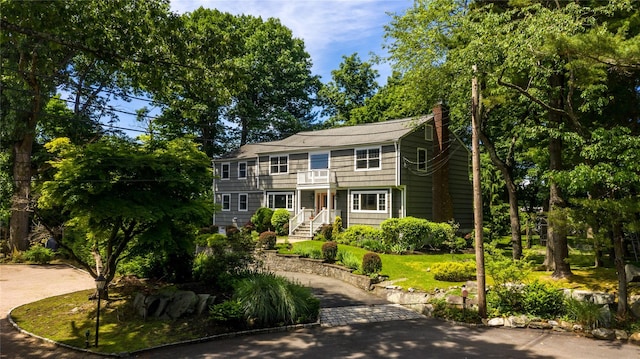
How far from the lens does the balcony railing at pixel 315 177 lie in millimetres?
Answer: 27531

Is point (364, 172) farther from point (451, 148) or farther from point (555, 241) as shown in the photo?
point (555, 241)

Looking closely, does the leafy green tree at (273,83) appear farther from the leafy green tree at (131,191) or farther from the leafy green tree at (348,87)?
the leafy green tree at (131,191)

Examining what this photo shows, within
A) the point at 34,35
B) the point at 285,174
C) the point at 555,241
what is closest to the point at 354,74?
the point at 285,174

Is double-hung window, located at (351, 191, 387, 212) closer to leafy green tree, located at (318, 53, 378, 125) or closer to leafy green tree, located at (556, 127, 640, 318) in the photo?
leafy green tree, located at (556, 127, 640, 318)

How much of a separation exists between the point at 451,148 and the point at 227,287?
20.8 meters

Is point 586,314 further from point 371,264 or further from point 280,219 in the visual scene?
point 280,219

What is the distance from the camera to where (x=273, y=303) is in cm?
1128

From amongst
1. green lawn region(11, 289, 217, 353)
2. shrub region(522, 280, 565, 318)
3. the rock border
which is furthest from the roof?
green lawn region(11, 289, 217, 353)

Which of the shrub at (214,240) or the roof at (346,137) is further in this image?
the roof at (346,137)

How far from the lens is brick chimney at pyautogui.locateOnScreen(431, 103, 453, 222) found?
2608cm

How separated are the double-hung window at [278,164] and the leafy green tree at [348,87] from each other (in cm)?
1890

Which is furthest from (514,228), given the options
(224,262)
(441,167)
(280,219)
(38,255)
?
(38,255)

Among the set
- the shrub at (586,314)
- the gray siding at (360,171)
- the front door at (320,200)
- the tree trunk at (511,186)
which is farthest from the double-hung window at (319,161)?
the shrub at (586,314)

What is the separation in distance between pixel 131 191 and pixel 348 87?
136 feet
